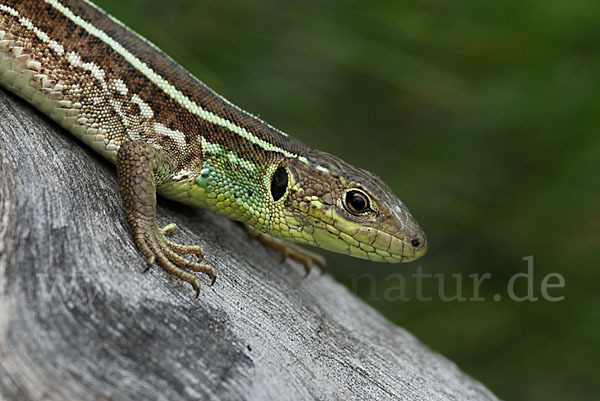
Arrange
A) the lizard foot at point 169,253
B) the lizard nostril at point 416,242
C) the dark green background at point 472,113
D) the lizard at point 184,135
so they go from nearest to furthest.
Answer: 1. the lizard foot at point 169,253
2. the lizard at point 184,135
3. the lizard nostril at point 416,242
4. the dark green background at point 472,113

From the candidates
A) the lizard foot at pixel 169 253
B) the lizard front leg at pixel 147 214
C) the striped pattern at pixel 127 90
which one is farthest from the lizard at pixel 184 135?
the lizard foot at pixel 169 253

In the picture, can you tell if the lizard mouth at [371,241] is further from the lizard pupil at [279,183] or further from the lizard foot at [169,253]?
the lizard foot at [169,253]

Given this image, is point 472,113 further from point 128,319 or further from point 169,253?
point 128,319

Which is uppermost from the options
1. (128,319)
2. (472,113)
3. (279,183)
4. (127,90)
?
(472,113)

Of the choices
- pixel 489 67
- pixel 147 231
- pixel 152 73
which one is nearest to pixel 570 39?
pixel 489 67

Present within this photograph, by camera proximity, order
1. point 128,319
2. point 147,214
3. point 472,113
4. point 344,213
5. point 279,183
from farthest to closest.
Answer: point 472,113 → point 279,183 → point 344,213 → point 147,214 → point 128,319

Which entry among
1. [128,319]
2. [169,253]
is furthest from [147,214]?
[128,319]

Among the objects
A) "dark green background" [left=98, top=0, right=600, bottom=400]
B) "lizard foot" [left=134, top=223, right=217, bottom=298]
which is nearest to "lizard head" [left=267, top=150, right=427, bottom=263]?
"lizard foot" [left=134, top=223, right=217, bottom=298]

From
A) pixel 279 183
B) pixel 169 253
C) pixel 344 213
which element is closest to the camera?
pixel 169 253
